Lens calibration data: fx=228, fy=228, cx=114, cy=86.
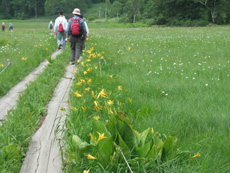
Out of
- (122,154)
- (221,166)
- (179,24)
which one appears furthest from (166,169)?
(179,24)

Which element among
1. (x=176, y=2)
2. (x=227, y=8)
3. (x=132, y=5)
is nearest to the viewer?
(x=227, y=8)

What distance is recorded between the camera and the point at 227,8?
42594 mm

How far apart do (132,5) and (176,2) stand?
20047 millimetres

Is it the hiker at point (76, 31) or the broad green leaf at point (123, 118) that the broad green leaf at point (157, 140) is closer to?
the broad green leaf at point (123, 118)

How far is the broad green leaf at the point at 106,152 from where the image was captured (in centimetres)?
187

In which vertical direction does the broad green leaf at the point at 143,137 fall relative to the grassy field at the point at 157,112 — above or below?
above

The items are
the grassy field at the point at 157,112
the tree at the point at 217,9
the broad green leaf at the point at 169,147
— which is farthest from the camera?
the tree at the point at 217,9

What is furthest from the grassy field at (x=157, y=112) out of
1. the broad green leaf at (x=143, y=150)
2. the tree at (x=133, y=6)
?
the tree at (x=133, y=6)

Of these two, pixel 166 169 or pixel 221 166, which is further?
pixel 221 166

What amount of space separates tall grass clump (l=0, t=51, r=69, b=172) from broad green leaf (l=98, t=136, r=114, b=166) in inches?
37.7

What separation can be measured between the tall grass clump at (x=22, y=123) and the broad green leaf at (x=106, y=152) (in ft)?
3.14

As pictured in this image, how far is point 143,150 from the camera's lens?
6.43 feet

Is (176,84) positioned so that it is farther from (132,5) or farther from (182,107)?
(132,5)

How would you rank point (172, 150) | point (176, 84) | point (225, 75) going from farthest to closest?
point (225, 75) < point (176, 84) < point (172, 150)
